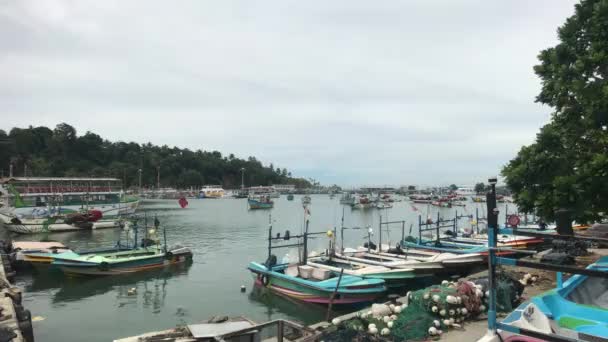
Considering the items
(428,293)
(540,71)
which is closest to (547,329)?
(428,293)

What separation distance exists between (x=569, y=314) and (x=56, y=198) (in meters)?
58.0

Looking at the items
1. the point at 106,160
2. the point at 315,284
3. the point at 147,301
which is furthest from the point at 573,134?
the point at 106,160

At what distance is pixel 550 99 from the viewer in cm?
1312

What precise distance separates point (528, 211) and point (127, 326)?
564 inches

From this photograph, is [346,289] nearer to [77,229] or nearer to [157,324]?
[157,324]

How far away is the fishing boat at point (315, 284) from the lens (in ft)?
48.2

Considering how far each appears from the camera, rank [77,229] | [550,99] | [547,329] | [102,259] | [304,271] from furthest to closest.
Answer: [77,229], [102,259], [304,271], [550,99], [547,329]

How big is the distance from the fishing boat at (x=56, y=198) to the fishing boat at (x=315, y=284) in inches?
1536

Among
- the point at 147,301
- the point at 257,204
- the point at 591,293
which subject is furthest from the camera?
the point at 257,204

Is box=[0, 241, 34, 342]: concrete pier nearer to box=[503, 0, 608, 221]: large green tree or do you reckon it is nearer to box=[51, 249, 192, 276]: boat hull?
box=[51, 249, 192, 276]: boat hull

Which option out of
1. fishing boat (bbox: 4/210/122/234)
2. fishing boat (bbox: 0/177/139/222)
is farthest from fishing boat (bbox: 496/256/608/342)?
fishing boat (bbox: 0/177/139/222)

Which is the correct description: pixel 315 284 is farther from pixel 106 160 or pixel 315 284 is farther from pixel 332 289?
pixel 106 160

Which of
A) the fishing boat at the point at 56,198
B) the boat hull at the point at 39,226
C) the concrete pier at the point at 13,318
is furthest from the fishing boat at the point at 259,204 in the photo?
the concrete pier at the point at 13,318

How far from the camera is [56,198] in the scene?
51.8 m
